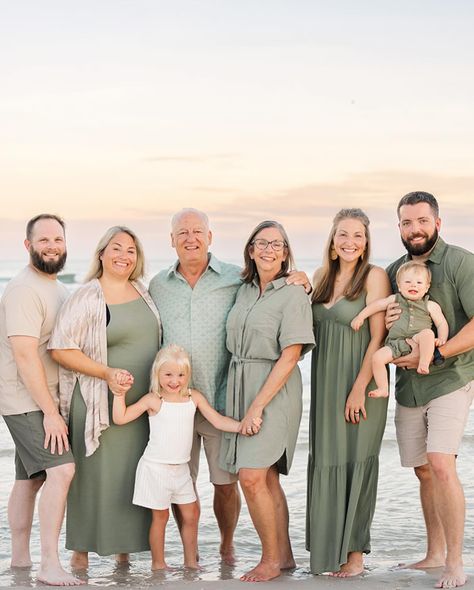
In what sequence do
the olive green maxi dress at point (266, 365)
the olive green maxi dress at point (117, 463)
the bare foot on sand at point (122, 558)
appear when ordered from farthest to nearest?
the bare foot on sand at point (122, 558) → the olive green maxi dress at point (117, 463) → the olive green maxi dress at point (266, 365)

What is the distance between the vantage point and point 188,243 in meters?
5.27

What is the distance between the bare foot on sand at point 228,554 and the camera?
5.64 metres

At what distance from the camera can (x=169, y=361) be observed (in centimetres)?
501

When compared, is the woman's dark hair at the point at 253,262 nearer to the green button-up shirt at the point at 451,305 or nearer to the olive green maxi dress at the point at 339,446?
the olive green maxi dress at the point at 339,446

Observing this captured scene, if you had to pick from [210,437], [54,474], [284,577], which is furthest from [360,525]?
[54,474]

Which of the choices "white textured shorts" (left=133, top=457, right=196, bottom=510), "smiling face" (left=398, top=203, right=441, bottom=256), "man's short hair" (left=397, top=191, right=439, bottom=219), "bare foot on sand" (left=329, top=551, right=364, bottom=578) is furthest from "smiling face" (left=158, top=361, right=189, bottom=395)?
"man's short hair" (left=397, top=191, right=439, bottom=219)

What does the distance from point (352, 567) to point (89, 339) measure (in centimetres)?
206

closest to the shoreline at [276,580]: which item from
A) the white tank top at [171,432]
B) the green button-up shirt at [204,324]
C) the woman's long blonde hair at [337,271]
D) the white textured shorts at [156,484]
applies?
the white textured shorts at [156,484]

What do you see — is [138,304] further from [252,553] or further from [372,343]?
[252,553]

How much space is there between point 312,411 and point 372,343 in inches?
22.4

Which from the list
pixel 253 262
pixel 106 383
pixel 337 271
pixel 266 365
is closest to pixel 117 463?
pixel 106 383

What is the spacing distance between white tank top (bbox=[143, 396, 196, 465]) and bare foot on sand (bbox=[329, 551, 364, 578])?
3.70ft

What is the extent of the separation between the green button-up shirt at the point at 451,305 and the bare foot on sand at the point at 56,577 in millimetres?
2234

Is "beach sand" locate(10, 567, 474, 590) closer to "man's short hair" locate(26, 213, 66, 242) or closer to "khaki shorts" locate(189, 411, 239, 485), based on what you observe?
"khaki shorts" locate(189, 411, 239, 485)
